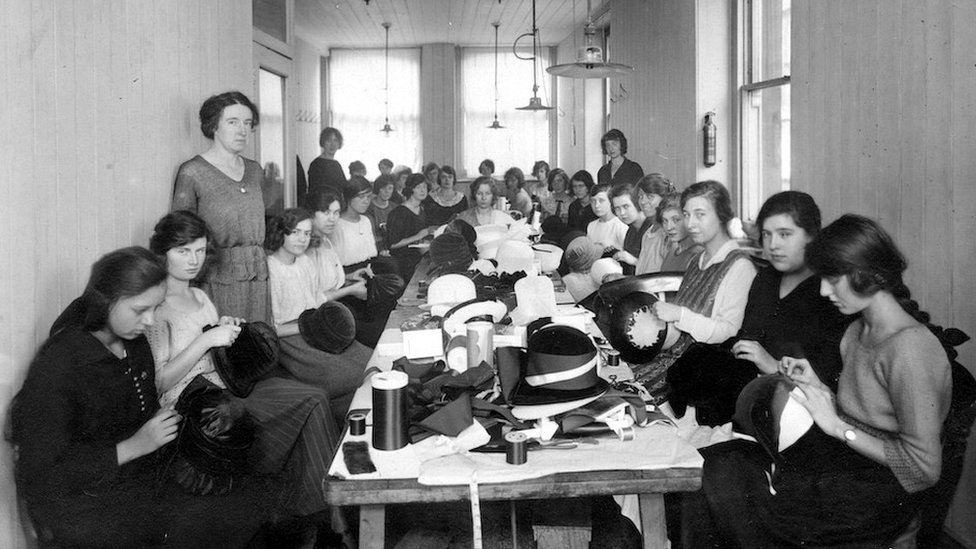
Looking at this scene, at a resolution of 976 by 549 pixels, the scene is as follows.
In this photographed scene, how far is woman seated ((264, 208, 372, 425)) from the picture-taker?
9.39 ft

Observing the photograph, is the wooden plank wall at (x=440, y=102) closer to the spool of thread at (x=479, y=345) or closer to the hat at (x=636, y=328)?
the hat at (x=636, y=328)

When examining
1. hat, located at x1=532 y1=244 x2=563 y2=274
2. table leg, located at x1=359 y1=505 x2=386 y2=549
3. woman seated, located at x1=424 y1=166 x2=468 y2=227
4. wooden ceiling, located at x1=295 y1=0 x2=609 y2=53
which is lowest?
table leg, located at x1=359 y1=505 x2=386 y2=549

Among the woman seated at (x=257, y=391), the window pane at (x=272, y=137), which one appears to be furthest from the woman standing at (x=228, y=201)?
the window pane at (x=272, y=137)

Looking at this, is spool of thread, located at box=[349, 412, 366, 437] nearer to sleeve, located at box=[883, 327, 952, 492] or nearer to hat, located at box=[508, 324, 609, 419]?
hat, located at box=[508, 324, 609, 419]

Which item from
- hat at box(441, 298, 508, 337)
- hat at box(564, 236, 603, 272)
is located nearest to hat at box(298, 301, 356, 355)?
hat at box(441, 298, 508, 337)

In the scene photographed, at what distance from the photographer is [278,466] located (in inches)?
111

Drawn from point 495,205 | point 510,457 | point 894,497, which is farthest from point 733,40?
point 510,457

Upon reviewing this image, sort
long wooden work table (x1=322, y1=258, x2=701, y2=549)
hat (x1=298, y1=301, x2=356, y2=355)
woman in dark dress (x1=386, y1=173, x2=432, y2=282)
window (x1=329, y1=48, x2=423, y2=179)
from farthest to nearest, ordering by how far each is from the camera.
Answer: window (x1=329, y1=48, x2=423, y2=179), woman in dark dress (x1=386, y1=173, x2=432, y2=282), hat (x1=298, y1=301, x2=356, y2=355), long wooden work table (x1=322, y1=258, x2=701, y2=549)

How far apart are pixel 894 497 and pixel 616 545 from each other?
69 centimetres

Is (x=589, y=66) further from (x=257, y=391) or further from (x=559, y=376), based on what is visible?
(x=559, y=376)

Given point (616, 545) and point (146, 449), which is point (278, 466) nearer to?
point (146, 449)

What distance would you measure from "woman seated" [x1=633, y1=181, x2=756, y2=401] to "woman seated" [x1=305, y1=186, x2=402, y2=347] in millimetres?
1903

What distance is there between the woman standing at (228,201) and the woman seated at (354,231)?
177cm

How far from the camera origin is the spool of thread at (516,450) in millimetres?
1741
